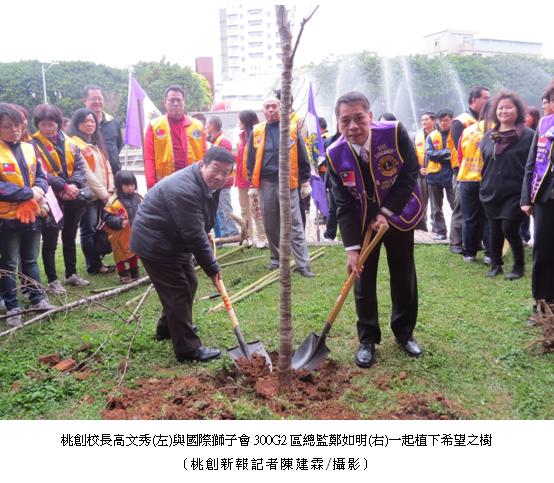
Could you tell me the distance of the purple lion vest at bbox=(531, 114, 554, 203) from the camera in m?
3.78

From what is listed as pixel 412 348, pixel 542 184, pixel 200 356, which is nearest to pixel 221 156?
pixel 200 356

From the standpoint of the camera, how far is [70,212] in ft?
18.9

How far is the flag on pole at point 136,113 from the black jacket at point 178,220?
4.02m

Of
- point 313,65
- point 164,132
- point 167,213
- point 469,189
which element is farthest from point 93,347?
point 313,65

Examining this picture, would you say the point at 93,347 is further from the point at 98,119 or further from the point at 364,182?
the point at 98,119

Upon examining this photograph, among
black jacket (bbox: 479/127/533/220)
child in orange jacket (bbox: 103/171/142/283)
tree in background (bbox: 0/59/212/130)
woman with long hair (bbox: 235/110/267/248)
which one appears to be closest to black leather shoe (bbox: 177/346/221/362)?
child in orange jacket (bbox: 103/171/142/283)

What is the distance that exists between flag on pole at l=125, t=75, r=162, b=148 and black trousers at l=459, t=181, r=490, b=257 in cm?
423

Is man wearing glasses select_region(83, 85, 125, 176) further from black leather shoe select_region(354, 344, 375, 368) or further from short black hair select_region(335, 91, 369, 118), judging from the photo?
black leather shoe select_region(354, 344, 375, 368)

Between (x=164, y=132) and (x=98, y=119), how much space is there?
1.16 meters

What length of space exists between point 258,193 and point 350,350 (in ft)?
9.21

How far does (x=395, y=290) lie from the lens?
3.68m

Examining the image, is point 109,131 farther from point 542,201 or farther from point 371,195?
point 542,201

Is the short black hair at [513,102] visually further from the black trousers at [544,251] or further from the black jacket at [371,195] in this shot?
the black jacket at [371,195]

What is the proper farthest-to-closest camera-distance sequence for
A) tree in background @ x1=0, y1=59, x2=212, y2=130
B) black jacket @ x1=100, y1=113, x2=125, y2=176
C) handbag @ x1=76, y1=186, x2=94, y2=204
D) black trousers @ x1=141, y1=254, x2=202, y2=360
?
tree in background @ x1=0, y1=59, x2=212, y2=130 < black jacket @ x1=100, y1=113, x2=125, y2=176 < handbag @ x1=76, y1=186, x2=94, y2=204 < black trousers @ x1=141, y1=254, x2=202, y2=360
